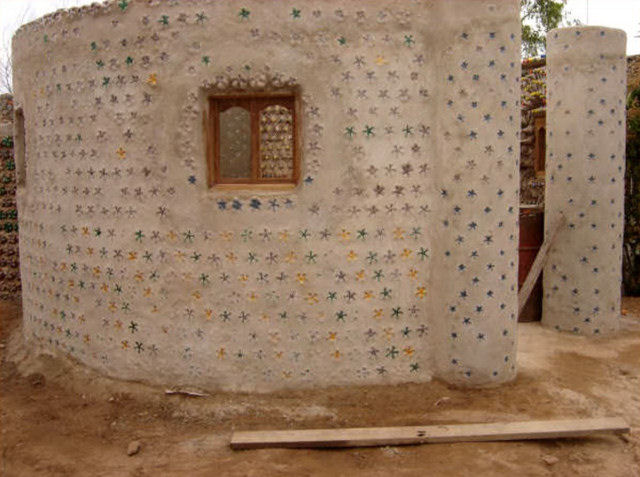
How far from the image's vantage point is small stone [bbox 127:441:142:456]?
5.13m

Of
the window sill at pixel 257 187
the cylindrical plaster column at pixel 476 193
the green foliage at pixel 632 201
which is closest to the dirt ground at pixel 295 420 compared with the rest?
the cylindrical plaster column at pixel 476 193

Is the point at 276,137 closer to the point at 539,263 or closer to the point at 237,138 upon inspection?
the point at 237,138

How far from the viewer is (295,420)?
5.55 m

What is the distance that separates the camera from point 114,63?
5988 mm

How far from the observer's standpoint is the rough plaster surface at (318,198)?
18.8 ft

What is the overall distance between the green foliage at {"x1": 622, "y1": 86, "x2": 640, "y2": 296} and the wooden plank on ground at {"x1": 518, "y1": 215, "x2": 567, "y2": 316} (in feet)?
10.7

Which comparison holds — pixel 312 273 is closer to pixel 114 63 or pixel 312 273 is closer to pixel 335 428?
pixel 335 428

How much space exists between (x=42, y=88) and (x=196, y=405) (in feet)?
12.1

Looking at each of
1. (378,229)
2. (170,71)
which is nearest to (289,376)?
(378,229)

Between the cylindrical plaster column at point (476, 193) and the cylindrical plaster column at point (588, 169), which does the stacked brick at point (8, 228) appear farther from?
the cylindrical plaster column at point (588, 169)

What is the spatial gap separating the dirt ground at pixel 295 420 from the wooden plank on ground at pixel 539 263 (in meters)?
1.28

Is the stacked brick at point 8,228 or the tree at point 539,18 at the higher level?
the tree at point 539,18

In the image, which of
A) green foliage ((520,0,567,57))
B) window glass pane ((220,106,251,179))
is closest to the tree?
green foliage ((520,0,567,57))

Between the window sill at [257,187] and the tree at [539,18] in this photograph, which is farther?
the tree at [539,18]
